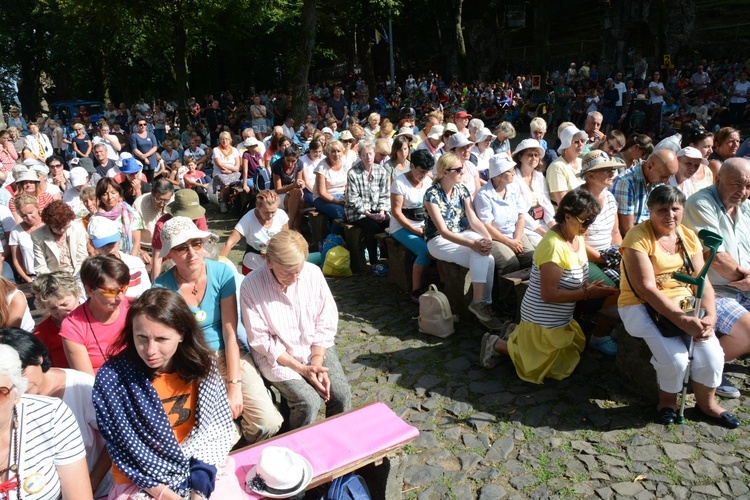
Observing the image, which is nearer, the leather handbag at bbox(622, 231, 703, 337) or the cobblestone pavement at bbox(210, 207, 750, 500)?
the cobblestone pavement at bbox(210, 207, 750, 500)

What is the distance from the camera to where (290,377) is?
3912 mm

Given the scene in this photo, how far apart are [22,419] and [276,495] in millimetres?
1210

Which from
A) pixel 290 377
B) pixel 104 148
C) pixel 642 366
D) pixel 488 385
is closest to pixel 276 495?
pixel 290 377

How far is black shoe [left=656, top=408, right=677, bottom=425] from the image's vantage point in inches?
165

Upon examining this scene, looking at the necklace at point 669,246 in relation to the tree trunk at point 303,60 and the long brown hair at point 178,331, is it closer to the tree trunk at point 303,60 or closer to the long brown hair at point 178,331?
the long brown hair at point 178,331

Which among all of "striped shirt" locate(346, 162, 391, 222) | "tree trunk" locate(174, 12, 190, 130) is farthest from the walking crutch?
"tree trunk" locate(174, 12, 190, 130)

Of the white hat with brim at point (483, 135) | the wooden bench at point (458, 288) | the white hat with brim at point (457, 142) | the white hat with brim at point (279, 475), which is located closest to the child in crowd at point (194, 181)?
the white hat with brim at point (483, 135)

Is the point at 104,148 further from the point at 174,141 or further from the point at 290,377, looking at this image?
the point at 290,377

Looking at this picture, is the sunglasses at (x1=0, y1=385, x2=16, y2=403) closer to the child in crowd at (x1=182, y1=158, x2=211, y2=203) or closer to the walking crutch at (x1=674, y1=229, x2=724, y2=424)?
the walking crutch at (x1=674, y1=229, x2=724, y2=424)

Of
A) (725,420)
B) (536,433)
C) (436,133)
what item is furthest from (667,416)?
(436,133)

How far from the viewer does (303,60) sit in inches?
651

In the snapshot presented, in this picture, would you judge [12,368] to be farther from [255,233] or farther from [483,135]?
[483,135]

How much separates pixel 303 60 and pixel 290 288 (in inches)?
541

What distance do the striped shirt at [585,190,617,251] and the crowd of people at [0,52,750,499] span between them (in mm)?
20
